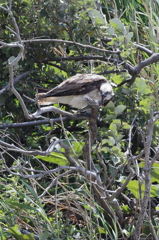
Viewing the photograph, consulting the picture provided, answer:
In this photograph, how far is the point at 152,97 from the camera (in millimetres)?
2943

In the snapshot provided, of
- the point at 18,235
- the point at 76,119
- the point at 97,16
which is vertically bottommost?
the point at 18,235

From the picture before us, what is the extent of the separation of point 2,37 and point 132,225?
184cm

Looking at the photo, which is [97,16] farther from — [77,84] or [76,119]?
[76,119]

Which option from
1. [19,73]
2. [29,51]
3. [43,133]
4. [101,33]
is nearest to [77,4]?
[101,33]

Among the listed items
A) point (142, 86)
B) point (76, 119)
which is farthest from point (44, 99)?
point (142, 86)

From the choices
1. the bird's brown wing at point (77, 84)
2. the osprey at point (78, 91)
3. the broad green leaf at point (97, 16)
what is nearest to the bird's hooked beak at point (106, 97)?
the osprey at point (78, 91)

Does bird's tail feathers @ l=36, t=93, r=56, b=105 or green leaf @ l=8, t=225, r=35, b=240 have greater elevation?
bird's tail feathers @ l=36, t=93, r=56, b=105

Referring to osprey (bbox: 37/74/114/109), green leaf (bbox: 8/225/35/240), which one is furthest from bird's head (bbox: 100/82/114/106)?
green leaf (bbox: 8/225/35/240)

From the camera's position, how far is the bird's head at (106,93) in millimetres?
2848

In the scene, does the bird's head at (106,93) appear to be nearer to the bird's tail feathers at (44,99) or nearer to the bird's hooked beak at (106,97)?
the bird's hooked beak at (106,97)

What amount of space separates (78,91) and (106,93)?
0.28 meters

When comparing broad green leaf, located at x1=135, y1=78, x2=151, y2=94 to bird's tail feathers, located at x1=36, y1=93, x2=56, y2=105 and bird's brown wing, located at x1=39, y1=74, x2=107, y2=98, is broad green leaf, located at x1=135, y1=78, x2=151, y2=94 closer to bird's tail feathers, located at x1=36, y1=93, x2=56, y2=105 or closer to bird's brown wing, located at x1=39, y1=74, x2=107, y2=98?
bird's brown wing, located at x1=39, y1=74, x2=107, y2=98

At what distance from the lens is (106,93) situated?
2863 millimetres

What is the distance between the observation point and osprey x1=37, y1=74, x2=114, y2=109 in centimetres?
289
